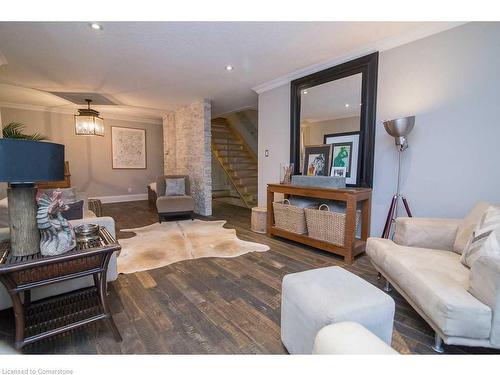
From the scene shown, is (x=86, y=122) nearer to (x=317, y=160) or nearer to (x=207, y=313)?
(x=317, y=160)

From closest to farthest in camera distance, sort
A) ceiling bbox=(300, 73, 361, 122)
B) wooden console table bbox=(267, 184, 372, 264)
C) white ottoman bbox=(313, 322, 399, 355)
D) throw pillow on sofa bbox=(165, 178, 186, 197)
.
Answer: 1. white ottoman bbox=(313, 322, 399, 355)
2. wooden console table bbox=(267, 184, 372, 264)
3. ceiling bbox=(300, 73, 361, 122)
4. throw pillow on sofa bbox=(165, 178, 186, 197)

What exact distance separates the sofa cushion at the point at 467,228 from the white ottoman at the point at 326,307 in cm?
105

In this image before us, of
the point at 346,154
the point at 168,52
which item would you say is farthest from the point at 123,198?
the point at 346,154

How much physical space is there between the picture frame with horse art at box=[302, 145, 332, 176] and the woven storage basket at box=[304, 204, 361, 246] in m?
0.54

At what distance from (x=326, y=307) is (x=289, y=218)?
211 centimetres

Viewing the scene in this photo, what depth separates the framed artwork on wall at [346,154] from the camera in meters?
2.92

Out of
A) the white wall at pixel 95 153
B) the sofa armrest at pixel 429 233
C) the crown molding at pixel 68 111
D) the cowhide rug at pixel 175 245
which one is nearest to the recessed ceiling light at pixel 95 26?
the cowhide rug at pixel 175 245

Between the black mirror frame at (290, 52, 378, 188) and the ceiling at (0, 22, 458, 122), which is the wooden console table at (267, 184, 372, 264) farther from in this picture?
the ceiling at (0, 22, 458, 122)

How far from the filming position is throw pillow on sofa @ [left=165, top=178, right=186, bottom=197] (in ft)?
15.5

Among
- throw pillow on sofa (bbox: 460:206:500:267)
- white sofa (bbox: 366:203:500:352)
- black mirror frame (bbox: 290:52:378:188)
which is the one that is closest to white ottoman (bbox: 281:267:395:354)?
white sofa (bbox: 366:203:500:352)

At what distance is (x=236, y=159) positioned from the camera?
696 centimetres

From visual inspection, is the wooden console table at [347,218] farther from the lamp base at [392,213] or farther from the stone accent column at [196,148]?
the stone accent column at [196,148]

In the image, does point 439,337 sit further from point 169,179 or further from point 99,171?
point 99,171
